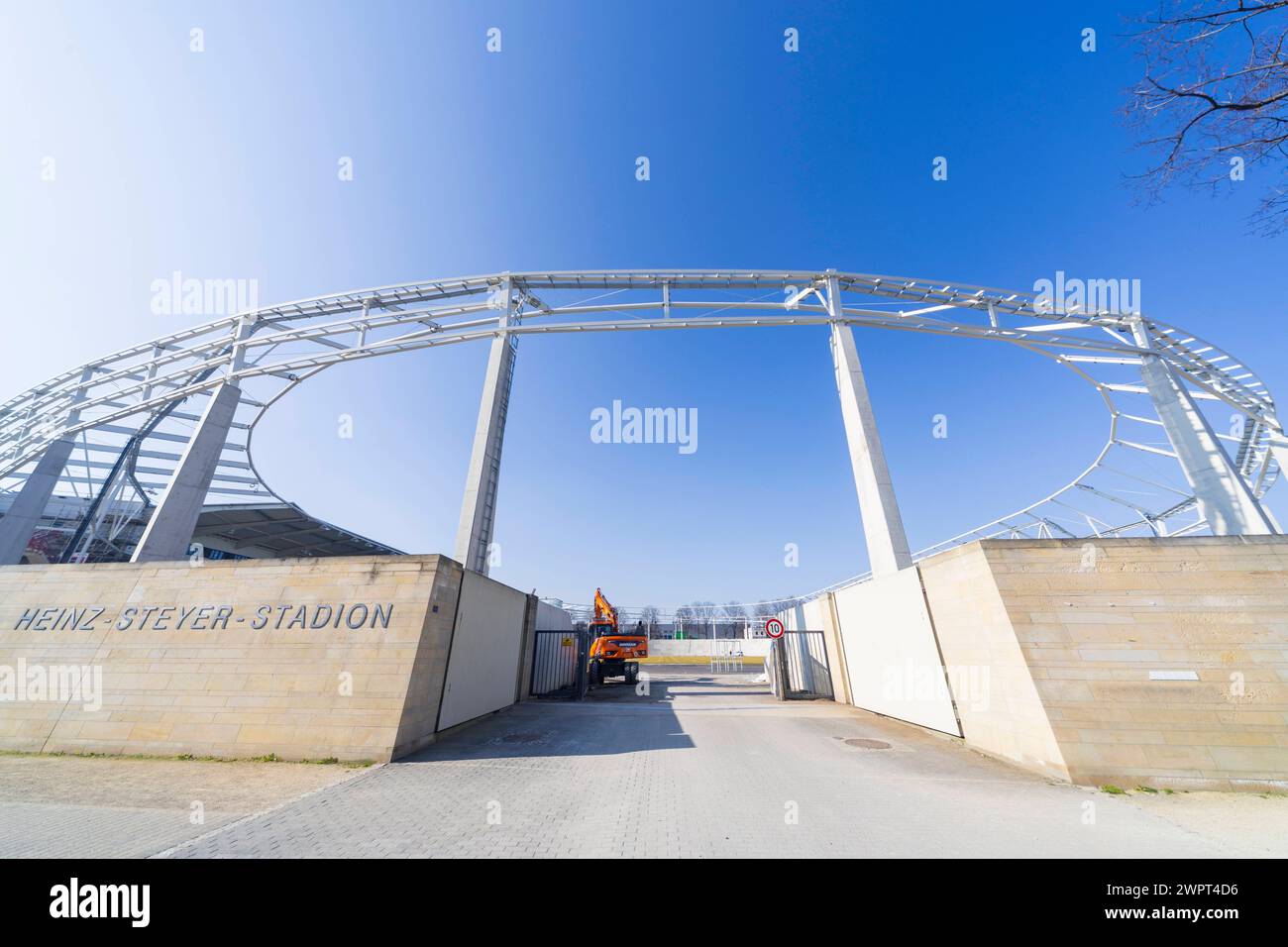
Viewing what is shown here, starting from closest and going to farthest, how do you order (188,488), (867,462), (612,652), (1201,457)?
(867,462) → (188,488) → (1201,457) → (612,652)

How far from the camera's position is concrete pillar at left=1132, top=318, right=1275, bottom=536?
15812 millimetres

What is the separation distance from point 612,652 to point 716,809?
18.7m

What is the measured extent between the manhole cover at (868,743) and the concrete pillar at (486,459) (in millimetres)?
11063

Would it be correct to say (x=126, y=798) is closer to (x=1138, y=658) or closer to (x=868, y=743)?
(x=868, y=743)

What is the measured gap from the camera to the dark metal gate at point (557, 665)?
1639 centimetres

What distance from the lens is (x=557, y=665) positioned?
19.2 metres

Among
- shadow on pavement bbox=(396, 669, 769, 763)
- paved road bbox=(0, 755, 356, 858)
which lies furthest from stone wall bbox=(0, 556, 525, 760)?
shadow on pavement bbox=(396, 669, 769, 763)

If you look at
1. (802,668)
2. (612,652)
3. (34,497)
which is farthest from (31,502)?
(802,668)

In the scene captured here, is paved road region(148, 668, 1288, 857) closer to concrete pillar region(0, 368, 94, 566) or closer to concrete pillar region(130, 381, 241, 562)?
concrete pillar region(130, 381, 241, 562)

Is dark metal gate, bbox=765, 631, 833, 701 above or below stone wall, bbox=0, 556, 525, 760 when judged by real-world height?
below

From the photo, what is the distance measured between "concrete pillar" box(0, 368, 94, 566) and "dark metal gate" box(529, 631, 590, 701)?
26.1 m

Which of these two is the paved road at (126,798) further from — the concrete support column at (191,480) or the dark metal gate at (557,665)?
the dark metal gate at (557,665)
